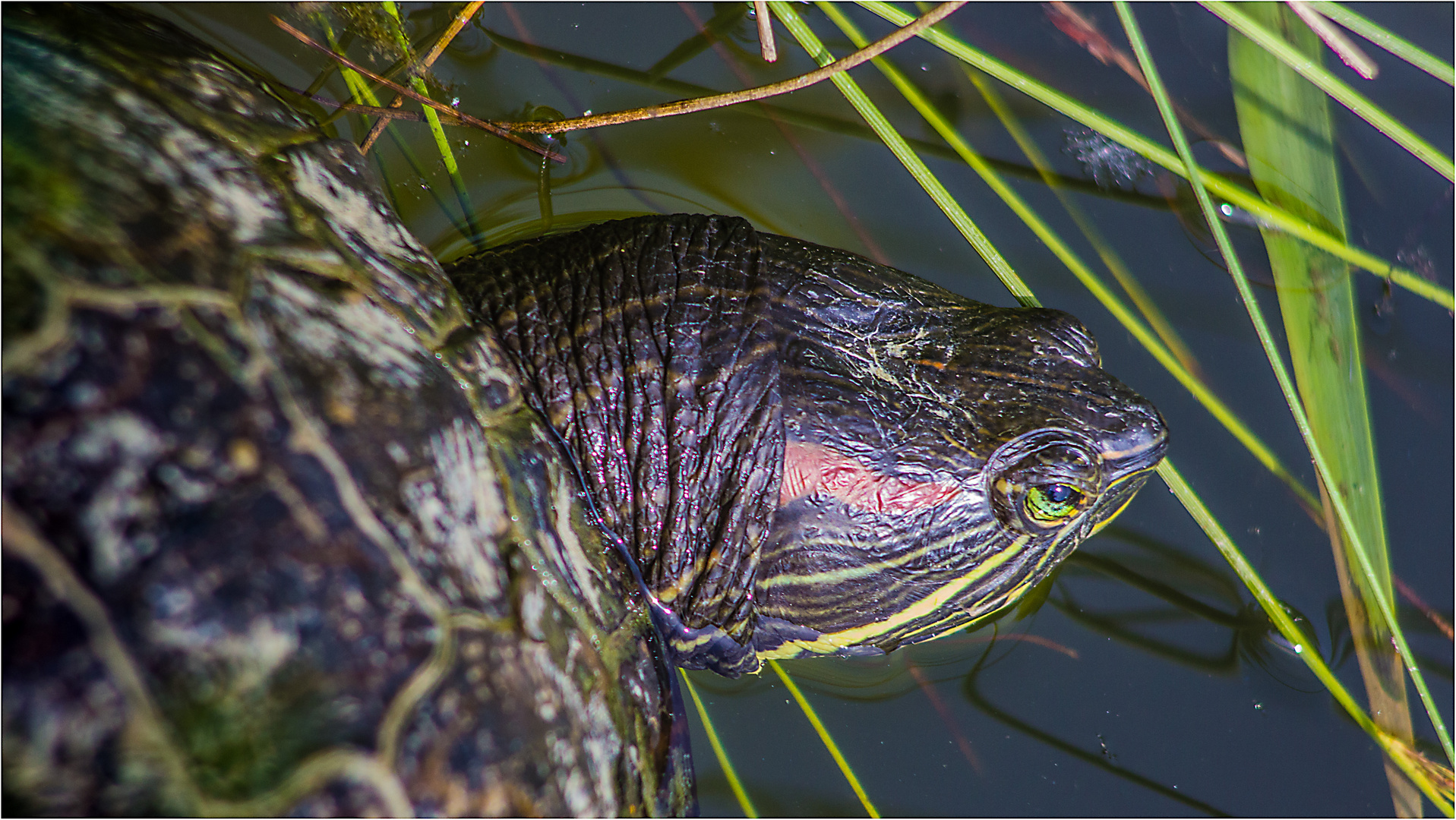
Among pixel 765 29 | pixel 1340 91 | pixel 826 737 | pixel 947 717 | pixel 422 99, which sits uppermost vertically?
pixel 1340 91

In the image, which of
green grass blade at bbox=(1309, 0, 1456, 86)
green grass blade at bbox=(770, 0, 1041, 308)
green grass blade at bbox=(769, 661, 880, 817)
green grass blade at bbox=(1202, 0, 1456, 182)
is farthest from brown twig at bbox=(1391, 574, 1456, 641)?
green grass blade at bbox=(769, 661, 880, 817)

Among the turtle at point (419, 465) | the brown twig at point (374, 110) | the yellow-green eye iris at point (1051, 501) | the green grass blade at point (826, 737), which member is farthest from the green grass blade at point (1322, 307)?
the brown twig at point (374, 110)

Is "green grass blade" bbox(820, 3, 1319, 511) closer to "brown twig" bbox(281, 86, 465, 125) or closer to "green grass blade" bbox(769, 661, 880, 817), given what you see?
"brown twig" bbox(281, 86, 465, 125)

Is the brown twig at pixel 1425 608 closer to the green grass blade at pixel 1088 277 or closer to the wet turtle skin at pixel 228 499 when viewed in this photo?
the green grass blade at pixel 1088 277

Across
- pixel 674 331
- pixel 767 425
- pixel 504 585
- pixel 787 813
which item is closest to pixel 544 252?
pixel 674 331

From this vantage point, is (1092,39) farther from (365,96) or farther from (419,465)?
(419,465)

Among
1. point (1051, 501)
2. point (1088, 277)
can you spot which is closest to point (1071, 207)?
point (1088, 277)
